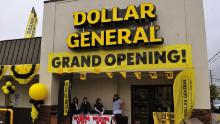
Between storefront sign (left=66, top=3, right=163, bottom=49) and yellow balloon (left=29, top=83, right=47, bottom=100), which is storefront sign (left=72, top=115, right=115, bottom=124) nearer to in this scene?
yellow balloon (left=29, top=83, right=47, bottom=100)

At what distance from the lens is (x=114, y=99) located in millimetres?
13227

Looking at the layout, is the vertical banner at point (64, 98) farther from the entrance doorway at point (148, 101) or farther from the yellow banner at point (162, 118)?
the yellow banner at point (162, 118)

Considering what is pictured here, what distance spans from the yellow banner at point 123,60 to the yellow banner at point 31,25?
9274 mm

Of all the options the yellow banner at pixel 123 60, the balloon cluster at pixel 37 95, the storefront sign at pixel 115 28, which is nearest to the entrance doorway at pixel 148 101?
the yellow banner at pixel 123 60

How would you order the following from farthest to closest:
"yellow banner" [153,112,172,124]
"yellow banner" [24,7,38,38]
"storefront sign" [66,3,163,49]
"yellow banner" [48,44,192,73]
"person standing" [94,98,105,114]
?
"yellow banner" [24,7,38,38], "person standing" [94,98,105,114], "yellow banner" [153,112,172,124], "storefront sign" [66,3,163,49], "yellow banner" [48,44,192,73]

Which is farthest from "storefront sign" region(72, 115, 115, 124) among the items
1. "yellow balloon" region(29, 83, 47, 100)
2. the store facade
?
"yellow balloon" region(29, 83, 47, 100)

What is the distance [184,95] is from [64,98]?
206 inches

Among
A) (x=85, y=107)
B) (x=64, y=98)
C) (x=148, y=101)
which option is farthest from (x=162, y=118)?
(x=64, y=98)

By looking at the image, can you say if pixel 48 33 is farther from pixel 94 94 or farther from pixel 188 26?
pixel 188 26

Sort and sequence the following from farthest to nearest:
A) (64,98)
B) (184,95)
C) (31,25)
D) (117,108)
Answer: (31,25)
(117,108)
(64,98)
(184,95)

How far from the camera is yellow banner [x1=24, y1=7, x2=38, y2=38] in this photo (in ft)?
71.7

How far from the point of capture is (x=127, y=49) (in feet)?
40.1

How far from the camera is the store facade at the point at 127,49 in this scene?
1142 centimetres

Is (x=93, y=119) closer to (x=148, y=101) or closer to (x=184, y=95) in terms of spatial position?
(x=148, y=101)
